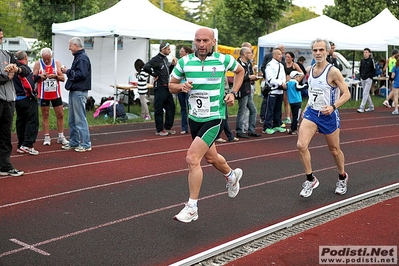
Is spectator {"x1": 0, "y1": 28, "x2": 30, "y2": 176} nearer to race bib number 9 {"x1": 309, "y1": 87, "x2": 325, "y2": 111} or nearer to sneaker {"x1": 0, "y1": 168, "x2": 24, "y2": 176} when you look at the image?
sneaker {"x1": 0, "y1": 168, "x2": 24, "y2": 176}

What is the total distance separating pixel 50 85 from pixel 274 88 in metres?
5.15

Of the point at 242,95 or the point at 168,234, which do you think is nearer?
the point at 168,234

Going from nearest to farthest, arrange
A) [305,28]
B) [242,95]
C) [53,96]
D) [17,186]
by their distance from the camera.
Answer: [17,186]
[53,96]
[242,95]
[305,28]

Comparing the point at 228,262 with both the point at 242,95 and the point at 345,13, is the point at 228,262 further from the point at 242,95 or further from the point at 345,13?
the point at 345,13

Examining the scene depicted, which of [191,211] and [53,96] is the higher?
[53,96]

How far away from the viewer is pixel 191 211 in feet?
21.8

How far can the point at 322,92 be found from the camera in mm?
8102

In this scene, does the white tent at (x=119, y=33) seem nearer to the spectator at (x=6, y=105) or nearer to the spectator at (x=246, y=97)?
the spectator at (x=246, y=97)

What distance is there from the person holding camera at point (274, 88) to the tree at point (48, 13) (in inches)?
407

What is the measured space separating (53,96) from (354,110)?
12673mm

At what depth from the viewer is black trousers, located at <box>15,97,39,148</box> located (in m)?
11.0

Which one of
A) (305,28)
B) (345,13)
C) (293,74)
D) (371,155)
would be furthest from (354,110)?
(345,13)

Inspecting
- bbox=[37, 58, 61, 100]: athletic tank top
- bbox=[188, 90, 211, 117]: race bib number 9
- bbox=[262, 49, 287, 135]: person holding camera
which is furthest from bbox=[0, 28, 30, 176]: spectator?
bbox=[262, 49, 287, 135]: person holding camera

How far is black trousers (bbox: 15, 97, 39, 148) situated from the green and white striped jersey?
5.03 m
